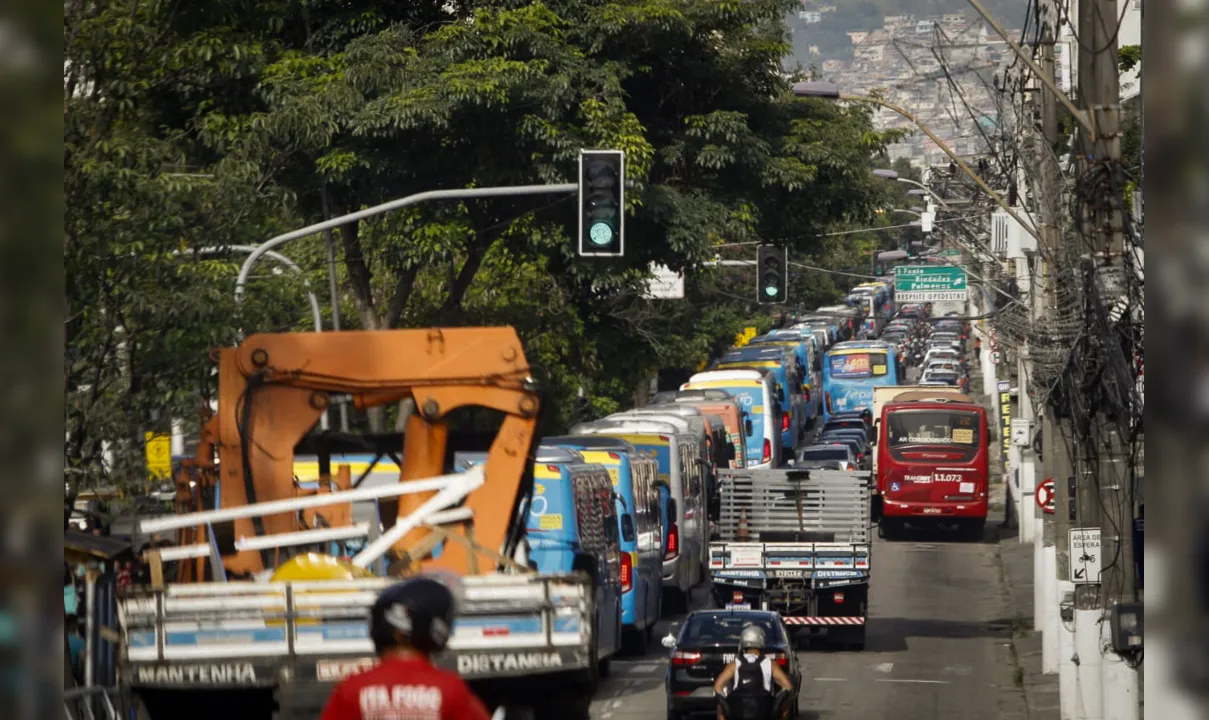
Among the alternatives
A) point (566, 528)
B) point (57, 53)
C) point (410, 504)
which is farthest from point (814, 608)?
point (57, 53)

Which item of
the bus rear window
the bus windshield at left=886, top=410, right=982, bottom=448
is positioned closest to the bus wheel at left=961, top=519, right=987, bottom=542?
the bus windshield at left=886, top=410, right=982, bottom=448

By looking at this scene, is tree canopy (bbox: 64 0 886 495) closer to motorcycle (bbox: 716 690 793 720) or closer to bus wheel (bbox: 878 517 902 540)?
motorcycle (bbox: 716 690 793 720)

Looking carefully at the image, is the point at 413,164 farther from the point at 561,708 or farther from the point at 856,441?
the point at 856,441

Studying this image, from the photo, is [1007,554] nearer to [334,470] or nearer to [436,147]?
[436,147]

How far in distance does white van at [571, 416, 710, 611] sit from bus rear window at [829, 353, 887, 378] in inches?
1486

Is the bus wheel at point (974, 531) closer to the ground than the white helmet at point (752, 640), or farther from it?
closer to the ground

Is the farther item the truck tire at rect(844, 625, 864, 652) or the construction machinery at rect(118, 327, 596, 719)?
the truck tire at rect(844, 625, 864, 652)

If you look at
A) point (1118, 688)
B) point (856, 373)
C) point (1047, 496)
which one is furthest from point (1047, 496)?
point (856, 373)

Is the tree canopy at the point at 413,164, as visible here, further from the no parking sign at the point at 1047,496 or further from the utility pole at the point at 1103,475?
the no parking sign at the point at 1047,496

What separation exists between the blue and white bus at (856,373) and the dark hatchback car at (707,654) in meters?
49.8

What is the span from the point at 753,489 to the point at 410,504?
17.2 metres

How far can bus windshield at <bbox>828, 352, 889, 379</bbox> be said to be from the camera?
70.2 m

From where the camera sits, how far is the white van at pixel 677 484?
29.3 metres

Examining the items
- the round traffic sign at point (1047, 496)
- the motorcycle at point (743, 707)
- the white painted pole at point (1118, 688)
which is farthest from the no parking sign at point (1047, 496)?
the motorcycle at point (743, 707)
